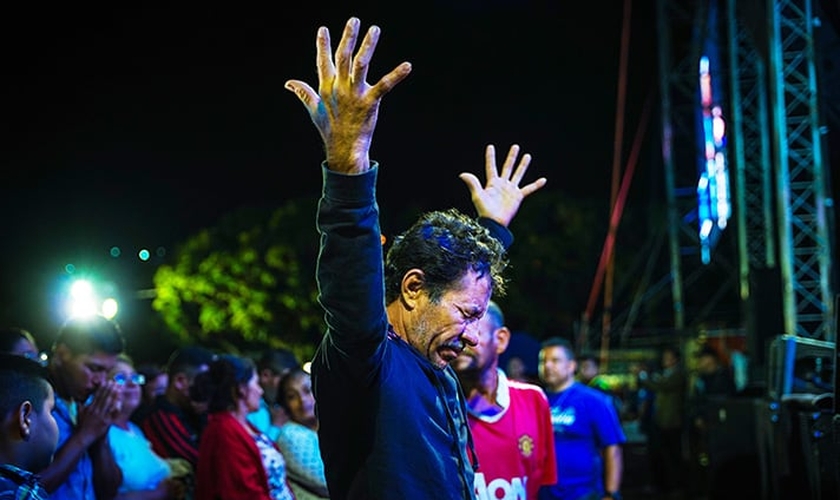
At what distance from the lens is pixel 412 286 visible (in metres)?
2.65

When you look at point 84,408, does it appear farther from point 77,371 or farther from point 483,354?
point 483,354

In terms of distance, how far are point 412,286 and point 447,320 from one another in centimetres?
14

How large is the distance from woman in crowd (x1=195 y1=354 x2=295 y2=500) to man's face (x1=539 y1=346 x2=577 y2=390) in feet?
10.1

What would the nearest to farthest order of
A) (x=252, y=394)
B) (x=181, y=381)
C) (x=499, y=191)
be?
(x=499, y=191)
(x=252, y=394)
(x=181, y=381)

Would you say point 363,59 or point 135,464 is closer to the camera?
point 363,59

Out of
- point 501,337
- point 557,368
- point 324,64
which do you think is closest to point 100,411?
point 501,337

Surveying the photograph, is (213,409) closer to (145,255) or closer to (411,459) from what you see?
(411,459)

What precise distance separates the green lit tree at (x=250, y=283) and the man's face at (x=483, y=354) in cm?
3143

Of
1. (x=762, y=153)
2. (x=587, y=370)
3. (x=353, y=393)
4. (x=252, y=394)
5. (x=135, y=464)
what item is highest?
(x=762, y=153)

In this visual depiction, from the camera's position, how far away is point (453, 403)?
2719mm

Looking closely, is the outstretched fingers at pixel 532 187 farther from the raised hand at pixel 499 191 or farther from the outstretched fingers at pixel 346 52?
Result: the outstretched fingers at pixel 346 52

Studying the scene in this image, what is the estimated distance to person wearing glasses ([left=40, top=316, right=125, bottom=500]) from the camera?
168 inches

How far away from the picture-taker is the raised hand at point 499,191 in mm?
→ 3998

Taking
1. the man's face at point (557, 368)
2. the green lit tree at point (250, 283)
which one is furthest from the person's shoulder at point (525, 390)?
the green lit tree at point (250, 283)
